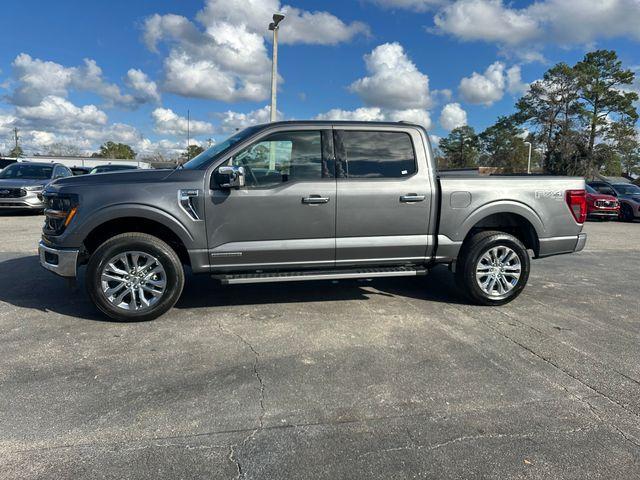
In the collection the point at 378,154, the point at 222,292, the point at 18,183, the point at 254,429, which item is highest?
the point at 378,154

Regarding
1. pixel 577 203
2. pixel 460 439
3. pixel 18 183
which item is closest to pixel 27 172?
pixel 18 183

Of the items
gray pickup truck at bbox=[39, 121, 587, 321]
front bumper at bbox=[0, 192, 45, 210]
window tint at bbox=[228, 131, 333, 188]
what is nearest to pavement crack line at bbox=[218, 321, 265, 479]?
gray pickup truck at bbox=[39, 121, 587, 321]

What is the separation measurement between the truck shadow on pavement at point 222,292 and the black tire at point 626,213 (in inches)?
597

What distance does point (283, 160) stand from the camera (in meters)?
4.71

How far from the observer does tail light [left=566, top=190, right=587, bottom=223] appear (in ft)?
17.3

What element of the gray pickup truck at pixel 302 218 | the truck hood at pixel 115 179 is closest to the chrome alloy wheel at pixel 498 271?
the gray pickup truck at pixel 302 218

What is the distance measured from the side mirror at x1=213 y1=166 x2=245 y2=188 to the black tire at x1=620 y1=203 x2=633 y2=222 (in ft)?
60.5

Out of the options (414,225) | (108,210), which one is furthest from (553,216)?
(108,210)

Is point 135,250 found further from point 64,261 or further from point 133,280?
point 64,261

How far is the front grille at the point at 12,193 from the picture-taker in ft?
41.1

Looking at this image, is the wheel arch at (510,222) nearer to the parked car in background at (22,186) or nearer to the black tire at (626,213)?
the parked car in background at (22,186)

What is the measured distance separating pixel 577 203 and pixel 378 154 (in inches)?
98.3

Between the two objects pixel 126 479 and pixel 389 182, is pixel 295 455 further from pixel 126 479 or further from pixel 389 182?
pixel 389 182

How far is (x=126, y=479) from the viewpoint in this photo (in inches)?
89.5
